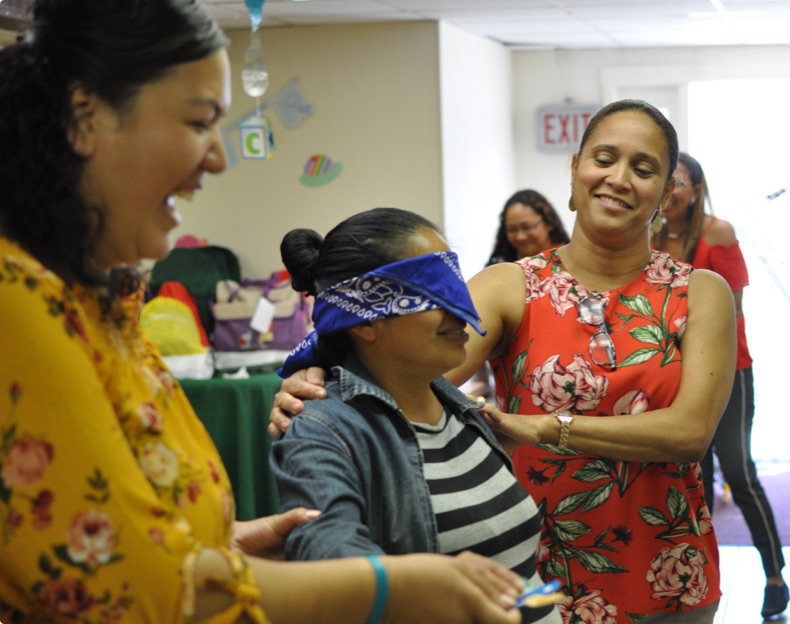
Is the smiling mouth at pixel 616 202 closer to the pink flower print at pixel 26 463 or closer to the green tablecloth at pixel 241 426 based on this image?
the pink flower print at pixel 26 463

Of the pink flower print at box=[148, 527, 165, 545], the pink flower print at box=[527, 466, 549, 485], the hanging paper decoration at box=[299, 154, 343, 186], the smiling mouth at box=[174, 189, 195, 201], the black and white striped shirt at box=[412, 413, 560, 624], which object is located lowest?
the pink flower print at box=[527, 466, 549, 485]

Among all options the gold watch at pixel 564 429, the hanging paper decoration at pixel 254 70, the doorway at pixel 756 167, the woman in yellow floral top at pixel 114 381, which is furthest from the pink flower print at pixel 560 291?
the doorway at pixel 756 167

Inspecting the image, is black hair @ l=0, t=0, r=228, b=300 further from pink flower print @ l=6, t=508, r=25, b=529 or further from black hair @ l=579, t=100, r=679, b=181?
black hair @ l=579, t=100, r=679, b=181

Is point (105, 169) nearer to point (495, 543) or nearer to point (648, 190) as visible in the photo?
point (495, 543)

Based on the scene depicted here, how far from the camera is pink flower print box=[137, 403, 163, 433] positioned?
0.97 meters

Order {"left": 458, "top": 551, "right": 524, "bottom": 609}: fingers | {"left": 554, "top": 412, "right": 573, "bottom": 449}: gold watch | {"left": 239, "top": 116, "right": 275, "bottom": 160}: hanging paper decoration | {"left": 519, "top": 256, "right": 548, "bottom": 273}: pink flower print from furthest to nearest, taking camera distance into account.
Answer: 1. {"left": 239, "top": 116, "right": 275, "bottom": 160}: hanging paper decoration
2. {"left": 519, "top": 256, "right": 548, "bottom": 273}: pink flower print
3. {"left": 554, "top": 412, "right": 573, "bottom": 449}: gold watch
4. {"left": 458, "top": 551, "right": 524, "bottom": 609}: fingers

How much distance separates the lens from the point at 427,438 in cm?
148

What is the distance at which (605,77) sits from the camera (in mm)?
8602

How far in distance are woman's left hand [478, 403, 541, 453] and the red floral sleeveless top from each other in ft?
0.41

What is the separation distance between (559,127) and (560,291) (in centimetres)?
698

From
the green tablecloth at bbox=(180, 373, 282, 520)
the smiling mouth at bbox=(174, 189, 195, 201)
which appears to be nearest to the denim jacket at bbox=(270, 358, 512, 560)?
the smiling mouth at bbox=(174, 189, 195, 201)

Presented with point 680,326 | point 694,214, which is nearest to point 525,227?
point 694,214

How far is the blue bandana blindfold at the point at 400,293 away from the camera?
1441 millimetres

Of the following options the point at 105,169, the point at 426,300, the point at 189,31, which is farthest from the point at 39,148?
A: the point at 426,300
